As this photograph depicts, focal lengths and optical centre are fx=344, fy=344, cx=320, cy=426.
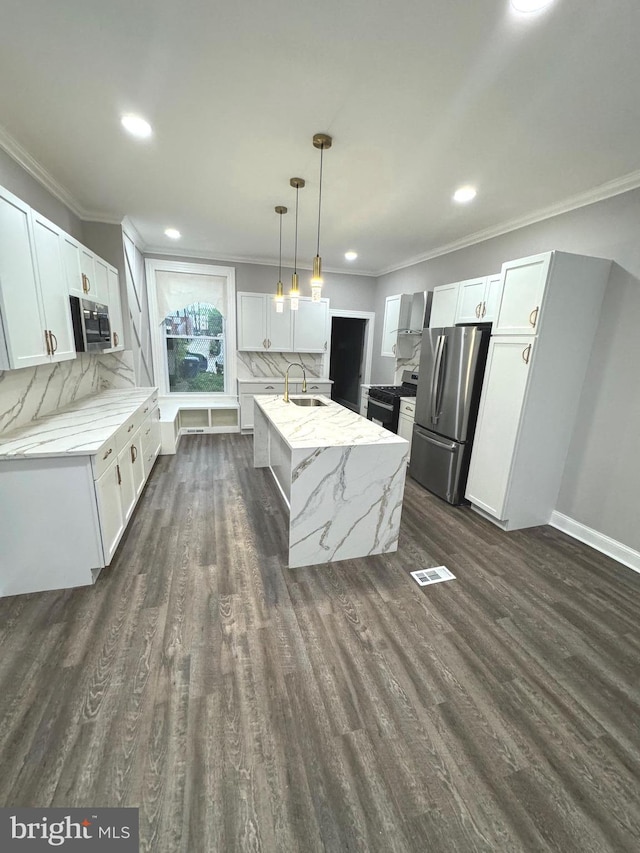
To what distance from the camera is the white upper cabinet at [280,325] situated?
5.37 metres

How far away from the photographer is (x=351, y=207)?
128 inches

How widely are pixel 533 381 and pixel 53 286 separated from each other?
3670mm

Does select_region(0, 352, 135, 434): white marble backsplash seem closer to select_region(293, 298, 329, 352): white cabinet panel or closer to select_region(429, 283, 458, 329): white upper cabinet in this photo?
select_region(293, 298, 329, 352): white cabinet panel

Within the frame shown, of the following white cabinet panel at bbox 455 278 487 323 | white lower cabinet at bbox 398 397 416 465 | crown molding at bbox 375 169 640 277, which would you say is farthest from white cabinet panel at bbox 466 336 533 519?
crown molding at bbox 375 169 640 277

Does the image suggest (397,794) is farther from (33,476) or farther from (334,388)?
(334,388)

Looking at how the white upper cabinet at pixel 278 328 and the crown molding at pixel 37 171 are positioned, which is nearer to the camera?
the crown molding at pixel 37 171

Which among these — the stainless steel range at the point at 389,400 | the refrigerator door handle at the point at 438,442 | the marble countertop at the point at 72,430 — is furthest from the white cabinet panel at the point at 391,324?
the marble countertop at the point at 72,430

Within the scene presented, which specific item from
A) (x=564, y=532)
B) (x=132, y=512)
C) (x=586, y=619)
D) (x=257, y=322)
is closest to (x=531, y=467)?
(x=564, y=532)

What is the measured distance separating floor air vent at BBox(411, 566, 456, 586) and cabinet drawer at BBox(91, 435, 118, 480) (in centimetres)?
220

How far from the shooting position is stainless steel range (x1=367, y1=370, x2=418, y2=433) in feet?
15.0

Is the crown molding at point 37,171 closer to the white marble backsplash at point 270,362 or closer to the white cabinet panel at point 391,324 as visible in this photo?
the white marble backsplash at point 270,362

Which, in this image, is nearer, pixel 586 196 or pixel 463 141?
pixel 463 141

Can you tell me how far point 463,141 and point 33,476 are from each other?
3.27 m

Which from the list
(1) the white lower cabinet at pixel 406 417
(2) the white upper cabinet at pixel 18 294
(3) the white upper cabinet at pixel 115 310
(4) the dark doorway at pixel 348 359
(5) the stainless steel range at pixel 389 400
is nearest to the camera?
(2) the white upper cabinet at pixel 18 294
